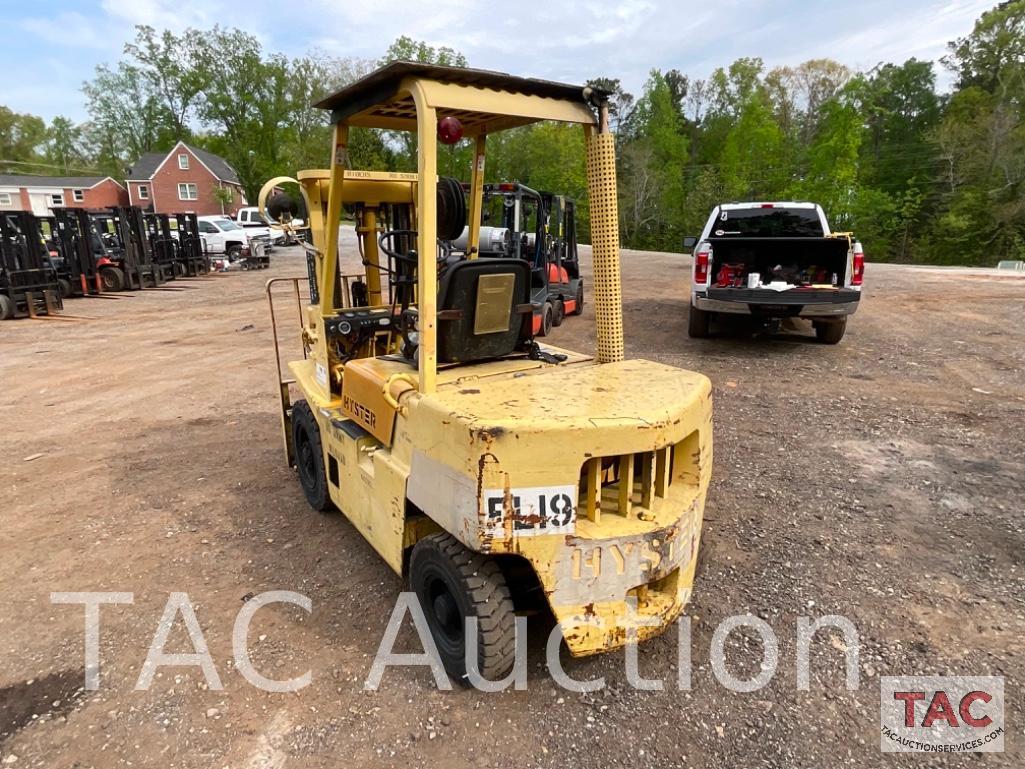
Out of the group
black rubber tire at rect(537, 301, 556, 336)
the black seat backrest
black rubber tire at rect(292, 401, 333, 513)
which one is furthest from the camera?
black rubber tire at rect(537, 301, 556, 336)

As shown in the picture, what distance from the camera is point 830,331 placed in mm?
8852

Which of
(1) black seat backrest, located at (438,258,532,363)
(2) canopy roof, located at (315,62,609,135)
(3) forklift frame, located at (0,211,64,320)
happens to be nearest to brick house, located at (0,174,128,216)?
(3) forklift frame, located at (0,211,64,320)

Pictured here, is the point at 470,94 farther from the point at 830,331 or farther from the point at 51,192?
the point at 51,192

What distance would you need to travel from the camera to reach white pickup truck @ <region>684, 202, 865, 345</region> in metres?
8.17

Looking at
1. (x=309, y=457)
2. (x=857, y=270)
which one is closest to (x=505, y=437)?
(x=309, y=457)

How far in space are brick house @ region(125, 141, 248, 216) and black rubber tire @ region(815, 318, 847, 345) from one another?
49.1 m

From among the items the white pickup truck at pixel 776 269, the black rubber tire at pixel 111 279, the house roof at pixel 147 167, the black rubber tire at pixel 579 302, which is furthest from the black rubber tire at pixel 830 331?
the house roof at pixel 147 167

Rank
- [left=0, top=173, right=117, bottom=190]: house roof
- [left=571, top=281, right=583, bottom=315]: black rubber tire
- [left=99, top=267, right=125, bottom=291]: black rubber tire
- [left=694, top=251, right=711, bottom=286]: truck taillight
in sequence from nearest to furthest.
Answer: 1. [left=694, top=251, right=711, bottom=286]: truck taillight
2. [left=571, top=281, right=583, bottom=315]: black rubber tire
3. [left=99, top=267, right=125, bottom=291]: black rubber tire
4. [left=0, top=173, right=117, bottom=190]: house roof

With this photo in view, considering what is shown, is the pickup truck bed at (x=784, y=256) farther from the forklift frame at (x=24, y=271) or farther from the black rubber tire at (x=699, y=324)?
the forklift frame at (x=24, y=271)

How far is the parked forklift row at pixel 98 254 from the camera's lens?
1345 centimetres

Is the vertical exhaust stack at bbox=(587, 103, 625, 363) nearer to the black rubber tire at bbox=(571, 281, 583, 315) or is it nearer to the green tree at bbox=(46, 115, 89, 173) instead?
the black rubber tire at bbox=(571, 281, 583, 315)

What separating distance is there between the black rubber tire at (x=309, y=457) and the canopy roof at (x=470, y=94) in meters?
2.03

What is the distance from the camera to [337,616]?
3.22m

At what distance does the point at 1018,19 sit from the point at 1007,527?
57.7 meters
